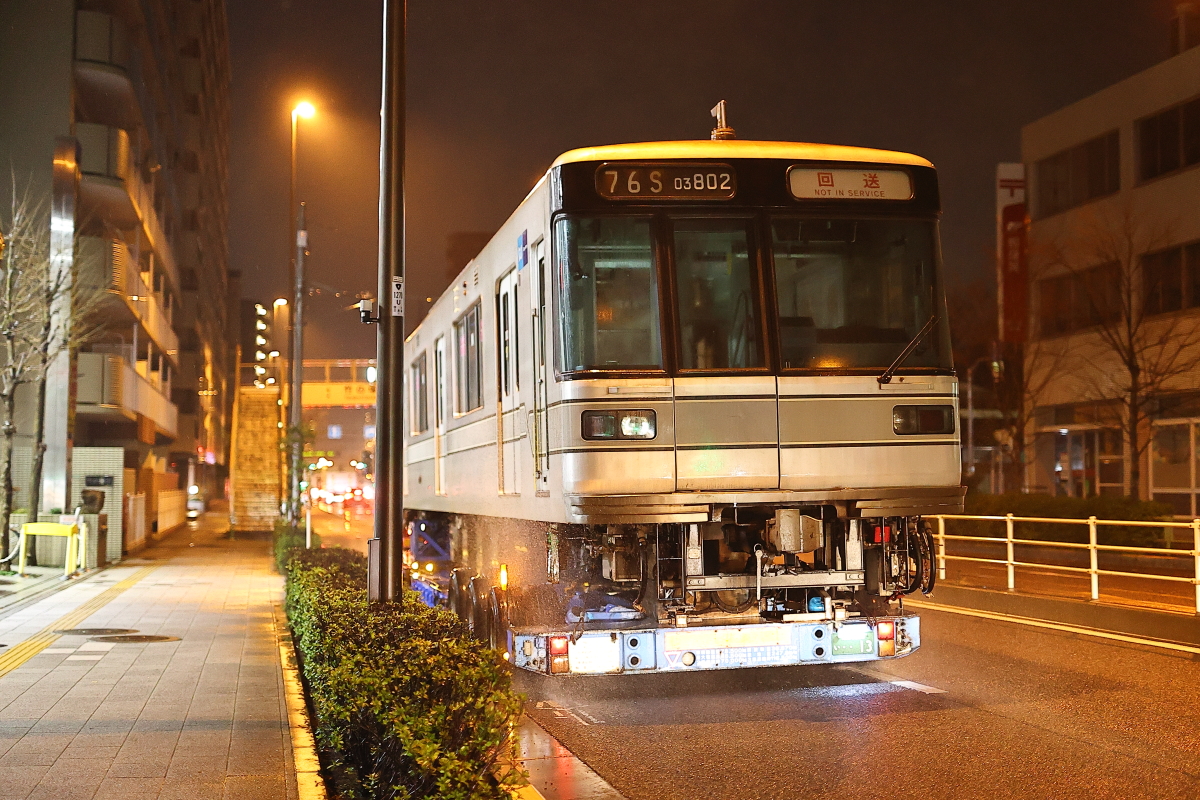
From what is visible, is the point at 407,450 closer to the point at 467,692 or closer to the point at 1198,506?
the point at 467,692

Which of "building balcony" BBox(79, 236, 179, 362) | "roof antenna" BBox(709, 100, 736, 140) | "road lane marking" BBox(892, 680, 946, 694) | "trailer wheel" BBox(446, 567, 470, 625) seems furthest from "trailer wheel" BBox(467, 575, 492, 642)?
"building balcony" BBox(79, 236, 179, 362)

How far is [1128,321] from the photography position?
105ft

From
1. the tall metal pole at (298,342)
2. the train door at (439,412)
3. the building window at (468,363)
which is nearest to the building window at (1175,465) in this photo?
the tall metal pole at (298,342)

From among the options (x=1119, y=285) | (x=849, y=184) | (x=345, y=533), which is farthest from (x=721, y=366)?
(x=345, y=533)

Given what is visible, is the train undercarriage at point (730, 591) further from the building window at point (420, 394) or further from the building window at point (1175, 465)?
the building window at point (1175, 465)

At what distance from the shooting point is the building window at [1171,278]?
33269 mm

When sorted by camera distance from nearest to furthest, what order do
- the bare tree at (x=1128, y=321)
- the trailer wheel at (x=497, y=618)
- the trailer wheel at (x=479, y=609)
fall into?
the trailer wheel at (x=497, y=618) < the trailer wheel at (x=479, y=609) < the bare tree at (x=1128, y=321)

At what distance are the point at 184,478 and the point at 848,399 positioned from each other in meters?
70.9

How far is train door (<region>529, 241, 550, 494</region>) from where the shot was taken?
29.3ft

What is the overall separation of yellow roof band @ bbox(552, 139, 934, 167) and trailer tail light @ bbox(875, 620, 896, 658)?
3.09 meters

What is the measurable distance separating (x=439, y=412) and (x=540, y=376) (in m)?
5.93

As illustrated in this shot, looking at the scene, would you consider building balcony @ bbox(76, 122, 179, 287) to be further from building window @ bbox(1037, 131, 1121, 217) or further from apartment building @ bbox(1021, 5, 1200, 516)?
building window @ bbox(1037, 131, 1121, 217)

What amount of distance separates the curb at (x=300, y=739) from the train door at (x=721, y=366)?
275cm

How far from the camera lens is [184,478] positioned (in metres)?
74.9
